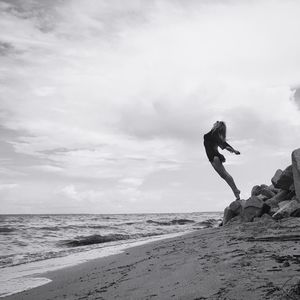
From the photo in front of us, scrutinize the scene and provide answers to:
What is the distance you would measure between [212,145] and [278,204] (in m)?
2.25

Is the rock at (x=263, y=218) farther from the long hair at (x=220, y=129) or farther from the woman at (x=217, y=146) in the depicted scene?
the long hair at (x=220, y=129)

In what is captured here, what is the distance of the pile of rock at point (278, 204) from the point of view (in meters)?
7.32

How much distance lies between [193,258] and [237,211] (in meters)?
5.28

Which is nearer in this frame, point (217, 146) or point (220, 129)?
point (220, 129)

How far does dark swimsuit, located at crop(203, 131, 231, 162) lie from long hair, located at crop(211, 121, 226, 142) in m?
0.06

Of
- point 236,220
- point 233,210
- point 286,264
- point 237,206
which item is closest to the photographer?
point 286,264

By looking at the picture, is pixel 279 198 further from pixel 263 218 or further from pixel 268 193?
pixel 263 218

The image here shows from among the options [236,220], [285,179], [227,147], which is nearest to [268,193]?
[285,179]

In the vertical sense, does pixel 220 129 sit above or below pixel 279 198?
above

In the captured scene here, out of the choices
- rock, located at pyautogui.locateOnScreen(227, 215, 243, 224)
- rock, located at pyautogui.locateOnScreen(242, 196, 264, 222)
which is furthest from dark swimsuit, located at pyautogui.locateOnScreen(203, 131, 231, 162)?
rock, located at pyautogui.locateOnScreen(227, 215, 243, 224)

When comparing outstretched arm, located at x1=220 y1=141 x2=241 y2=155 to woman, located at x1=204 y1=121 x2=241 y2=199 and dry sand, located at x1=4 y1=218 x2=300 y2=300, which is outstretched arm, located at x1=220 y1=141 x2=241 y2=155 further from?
dry sand, located at x1=4 y1=218 x2=300 y2=300

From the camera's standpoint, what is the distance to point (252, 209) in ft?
Result: 27.0

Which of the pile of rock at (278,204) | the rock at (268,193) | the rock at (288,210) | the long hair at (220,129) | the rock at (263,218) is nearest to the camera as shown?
the rock at (288,210)

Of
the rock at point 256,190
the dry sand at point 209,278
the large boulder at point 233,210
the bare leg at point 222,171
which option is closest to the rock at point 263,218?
the large boulder at point 233,210
